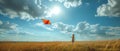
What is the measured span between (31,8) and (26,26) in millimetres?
607

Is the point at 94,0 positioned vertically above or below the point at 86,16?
above

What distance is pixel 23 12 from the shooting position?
655 cm

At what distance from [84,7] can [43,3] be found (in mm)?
1321

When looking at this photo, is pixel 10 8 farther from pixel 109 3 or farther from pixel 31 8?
pixel 109 3

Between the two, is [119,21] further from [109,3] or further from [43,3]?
[43,3]

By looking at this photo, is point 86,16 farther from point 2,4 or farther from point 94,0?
point 2,4

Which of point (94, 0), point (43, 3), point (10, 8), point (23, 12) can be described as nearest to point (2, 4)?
point (10, 8)

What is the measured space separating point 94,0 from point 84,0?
319 mm

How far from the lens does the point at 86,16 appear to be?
6.48 metres

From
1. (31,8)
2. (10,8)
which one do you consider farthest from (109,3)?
(10,8)

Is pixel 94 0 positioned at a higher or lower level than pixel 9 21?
higher

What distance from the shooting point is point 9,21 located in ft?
21.6

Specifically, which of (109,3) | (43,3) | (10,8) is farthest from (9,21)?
(109,3)

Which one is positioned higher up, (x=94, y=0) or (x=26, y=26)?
(x=94, y=0)
